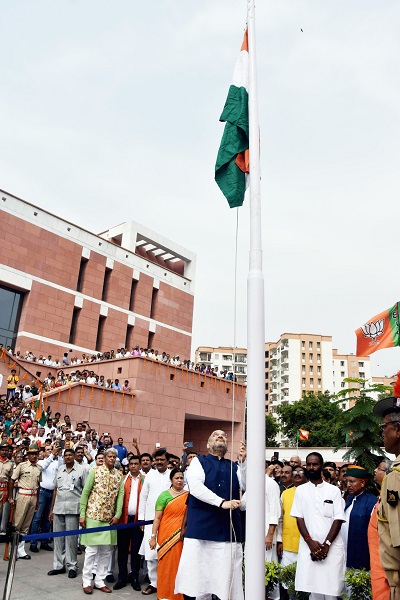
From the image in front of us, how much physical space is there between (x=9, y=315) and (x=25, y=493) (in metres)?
22.8

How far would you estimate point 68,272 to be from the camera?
106 ft

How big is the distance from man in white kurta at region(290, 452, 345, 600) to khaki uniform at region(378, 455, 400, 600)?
78.5 inches

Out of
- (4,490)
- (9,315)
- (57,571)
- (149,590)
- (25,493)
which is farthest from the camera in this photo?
(9,315)

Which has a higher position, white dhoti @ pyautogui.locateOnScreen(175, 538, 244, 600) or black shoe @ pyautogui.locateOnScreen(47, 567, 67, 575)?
white dhoti @ pyautogui.locateOnScreen(175, 538, 244, 600)

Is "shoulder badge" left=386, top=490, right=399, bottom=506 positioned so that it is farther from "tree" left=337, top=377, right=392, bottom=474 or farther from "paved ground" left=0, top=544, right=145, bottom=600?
"tree" left=337, top=377, right=392, bottom=474

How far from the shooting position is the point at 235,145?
14.5 ft

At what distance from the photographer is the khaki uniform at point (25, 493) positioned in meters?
8.50

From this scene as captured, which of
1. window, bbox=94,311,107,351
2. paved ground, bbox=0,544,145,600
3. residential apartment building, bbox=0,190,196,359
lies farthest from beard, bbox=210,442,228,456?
window, bbox=94,311,107,351

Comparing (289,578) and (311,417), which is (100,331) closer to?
(311,417)

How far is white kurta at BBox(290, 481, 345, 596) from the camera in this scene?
4.70 meters

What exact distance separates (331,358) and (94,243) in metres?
54.2

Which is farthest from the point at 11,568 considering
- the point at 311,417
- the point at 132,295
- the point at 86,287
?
the point at 311,417

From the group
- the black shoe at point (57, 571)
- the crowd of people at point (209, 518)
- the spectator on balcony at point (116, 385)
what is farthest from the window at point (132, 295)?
the black shoe at point (57, 571)

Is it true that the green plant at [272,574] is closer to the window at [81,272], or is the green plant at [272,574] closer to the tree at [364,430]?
the tree at [364,430]
